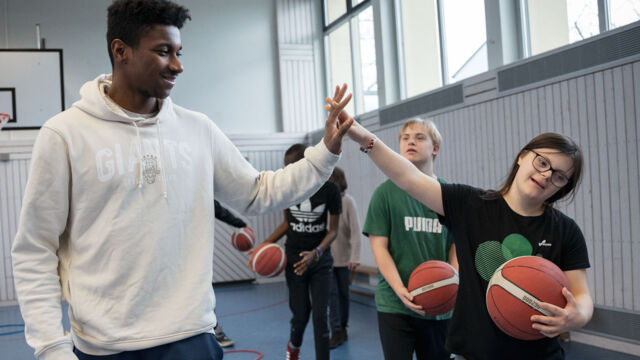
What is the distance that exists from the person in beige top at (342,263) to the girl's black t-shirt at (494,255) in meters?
3.27

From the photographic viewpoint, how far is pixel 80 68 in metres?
10.2

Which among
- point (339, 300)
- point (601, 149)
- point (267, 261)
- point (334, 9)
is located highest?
point (334, 9)

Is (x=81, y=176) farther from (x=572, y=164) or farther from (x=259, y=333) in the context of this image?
(x=259, y=333)

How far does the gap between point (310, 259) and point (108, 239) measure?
101 inches

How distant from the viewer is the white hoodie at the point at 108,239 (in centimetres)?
150

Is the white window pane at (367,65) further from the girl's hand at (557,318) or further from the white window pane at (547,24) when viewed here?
the girl's hand at (557,318)

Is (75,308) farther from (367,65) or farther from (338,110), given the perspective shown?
(367,65)

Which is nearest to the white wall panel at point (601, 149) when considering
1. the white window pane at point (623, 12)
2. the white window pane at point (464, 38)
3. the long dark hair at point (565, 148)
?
the white window pane at point (623, 12)

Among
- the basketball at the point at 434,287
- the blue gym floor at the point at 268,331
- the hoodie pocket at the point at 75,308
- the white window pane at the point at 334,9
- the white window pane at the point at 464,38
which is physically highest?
the white window pane at the point at 334,9

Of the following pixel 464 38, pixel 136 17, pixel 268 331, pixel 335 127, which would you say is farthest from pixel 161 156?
pixel 464 38

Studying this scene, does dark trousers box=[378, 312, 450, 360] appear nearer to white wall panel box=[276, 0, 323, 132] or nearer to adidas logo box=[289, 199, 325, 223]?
adidas logo box=[289, 199, 325, 223]

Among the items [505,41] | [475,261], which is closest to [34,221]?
[475,261]

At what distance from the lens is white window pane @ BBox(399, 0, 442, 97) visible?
25.8 ft

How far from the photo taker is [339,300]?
18.8ft
